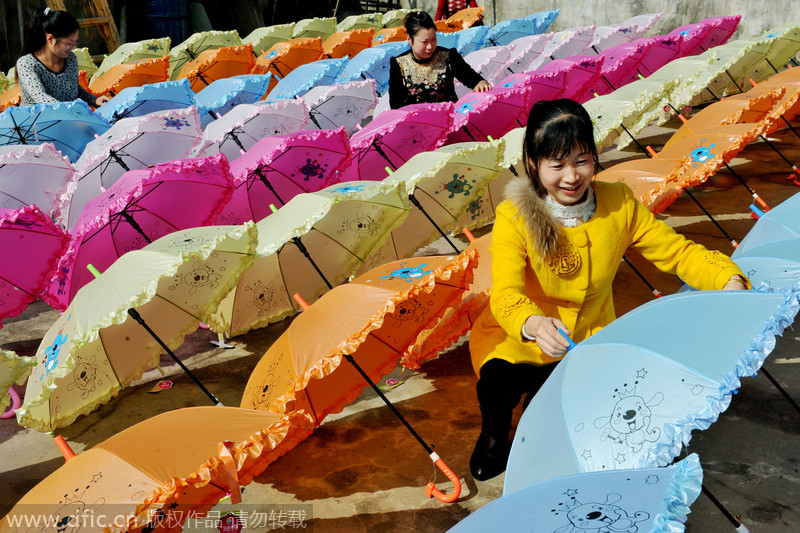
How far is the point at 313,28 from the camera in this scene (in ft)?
42.7

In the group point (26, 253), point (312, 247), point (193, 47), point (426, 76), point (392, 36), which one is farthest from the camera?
point (193, 47)

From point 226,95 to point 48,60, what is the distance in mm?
2127

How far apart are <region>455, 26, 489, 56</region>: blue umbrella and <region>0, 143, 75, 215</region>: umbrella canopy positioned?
6.65 m

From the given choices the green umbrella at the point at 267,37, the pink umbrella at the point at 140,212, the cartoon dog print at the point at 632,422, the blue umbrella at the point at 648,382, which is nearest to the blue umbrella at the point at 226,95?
the pink umbrella at the point at 140,212

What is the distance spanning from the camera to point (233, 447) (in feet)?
6.91

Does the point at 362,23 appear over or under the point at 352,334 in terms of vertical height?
under

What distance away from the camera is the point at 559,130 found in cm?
231

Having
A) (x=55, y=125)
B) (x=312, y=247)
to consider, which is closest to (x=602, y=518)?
(x=312, y=247)

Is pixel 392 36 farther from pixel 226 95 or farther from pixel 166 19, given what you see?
pixel 166 19

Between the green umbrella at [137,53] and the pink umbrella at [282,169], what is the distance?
679 cm

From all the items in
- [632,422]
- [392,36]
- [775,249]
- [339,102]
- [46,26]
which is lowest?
[392,36]

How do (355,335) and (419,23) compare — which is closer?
(355,335)

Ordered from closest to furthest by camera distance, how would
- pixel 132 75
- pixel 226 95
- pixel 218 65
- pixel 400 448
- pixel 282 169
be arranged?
pixel 400 448 → pixel 282 169 → pixel 226 95 → pixel 132 75 → pixel 218 65

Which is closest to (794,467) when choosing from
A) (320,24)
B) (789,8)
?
(789,8)
